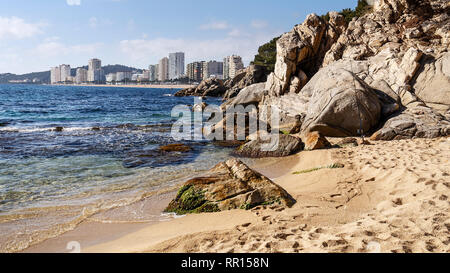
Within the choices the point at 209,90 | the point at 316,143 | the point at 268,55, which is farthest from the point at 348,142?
the point at 209,90

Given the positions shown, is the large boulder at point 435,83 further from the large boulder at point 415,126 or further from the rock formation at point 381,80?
the large boulder at point 415,126

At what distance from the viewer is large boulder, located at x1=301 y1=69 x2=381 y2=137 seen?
44.7ft

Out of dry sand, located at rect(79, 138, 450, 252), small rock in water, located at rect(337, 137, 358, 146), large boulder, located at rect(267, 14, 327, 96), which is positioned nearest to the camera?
dry sand, located at rect(79, 138, 450, 252)

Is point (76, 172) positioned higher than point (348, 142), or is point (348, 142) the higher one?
point (348, 142)

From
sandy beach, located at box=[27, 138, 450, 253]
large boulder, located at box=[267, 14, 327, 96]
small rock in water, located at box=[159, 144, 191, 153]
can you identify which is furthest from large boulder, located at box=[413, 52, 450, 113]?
small rock in water, located at box=[159, 144, 191, 153]

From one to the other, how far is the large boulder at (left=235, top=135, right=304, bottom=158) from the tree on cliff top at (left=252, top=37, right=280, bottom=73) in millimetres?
54113

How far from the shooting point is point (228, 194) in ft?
21.6

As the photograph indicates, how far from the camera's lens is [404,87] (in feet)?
49.5

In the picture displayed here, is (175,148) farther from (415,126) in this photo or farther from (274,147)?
(415,126)

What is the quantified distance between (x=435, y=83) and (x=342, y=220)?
12.8 m

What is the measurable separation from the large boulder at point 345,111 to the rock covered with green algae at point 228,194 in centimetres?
791

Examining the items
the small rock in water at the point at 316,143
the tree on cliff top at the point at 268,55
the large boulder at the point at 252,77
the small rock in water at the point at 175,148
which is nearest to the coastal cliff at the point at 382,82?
the small rock in water at the point at 316,143

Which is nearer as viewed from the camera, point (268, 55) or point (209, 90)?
point (268, 55)

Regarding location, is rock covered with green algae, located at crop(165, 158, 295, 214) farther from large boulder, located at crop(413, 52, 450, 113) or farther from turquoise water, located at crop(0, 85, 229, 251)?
large boulder, located at crop(413, 52, 450, 113)
